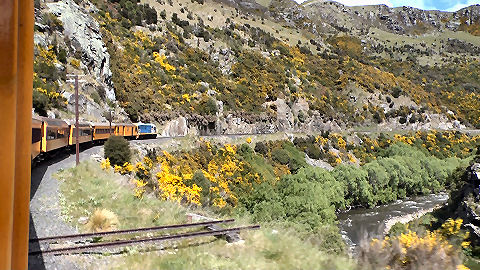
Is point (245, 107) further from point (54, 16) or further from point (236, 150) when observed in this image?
point (54, 16)

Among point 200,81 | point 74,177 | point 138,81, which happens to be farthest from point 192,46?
point 74,177

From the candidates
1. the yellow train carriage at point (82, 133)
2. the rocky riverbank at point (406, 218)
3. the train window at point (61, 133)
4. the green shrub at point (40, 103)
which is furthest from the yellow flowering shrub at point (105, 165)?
the rocky riverbank at point (406, 218)

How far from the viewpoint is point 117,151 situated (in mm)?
23531

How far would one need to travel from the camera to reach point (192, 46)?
68.1 meters

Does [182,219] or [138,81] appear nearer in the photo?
[182,219]

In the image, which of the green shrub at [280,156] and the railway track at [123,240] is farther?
the green shrub at [280,156]

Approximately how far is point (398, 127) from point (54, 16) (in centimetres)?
7108

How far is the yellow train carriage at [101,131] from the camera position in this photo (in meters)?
30.1

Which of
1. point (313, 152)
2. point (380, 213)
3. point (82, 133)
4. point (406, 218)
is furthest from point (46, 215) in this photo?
point (313, 152)

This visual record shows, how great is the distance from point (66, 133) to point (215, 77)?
39.8 meters

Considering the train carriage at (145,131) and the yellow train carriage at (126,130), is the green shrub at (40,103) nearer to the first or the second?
the yellow train carriage at (126,130)

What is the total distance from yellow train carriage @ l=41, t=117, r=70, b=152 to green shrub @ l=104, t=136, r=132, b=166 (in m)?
2.73

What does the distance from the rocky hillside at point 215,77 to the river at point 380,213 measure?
68.3 ft

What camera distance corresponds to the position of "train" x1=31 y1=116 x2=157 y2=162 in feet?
54.4
